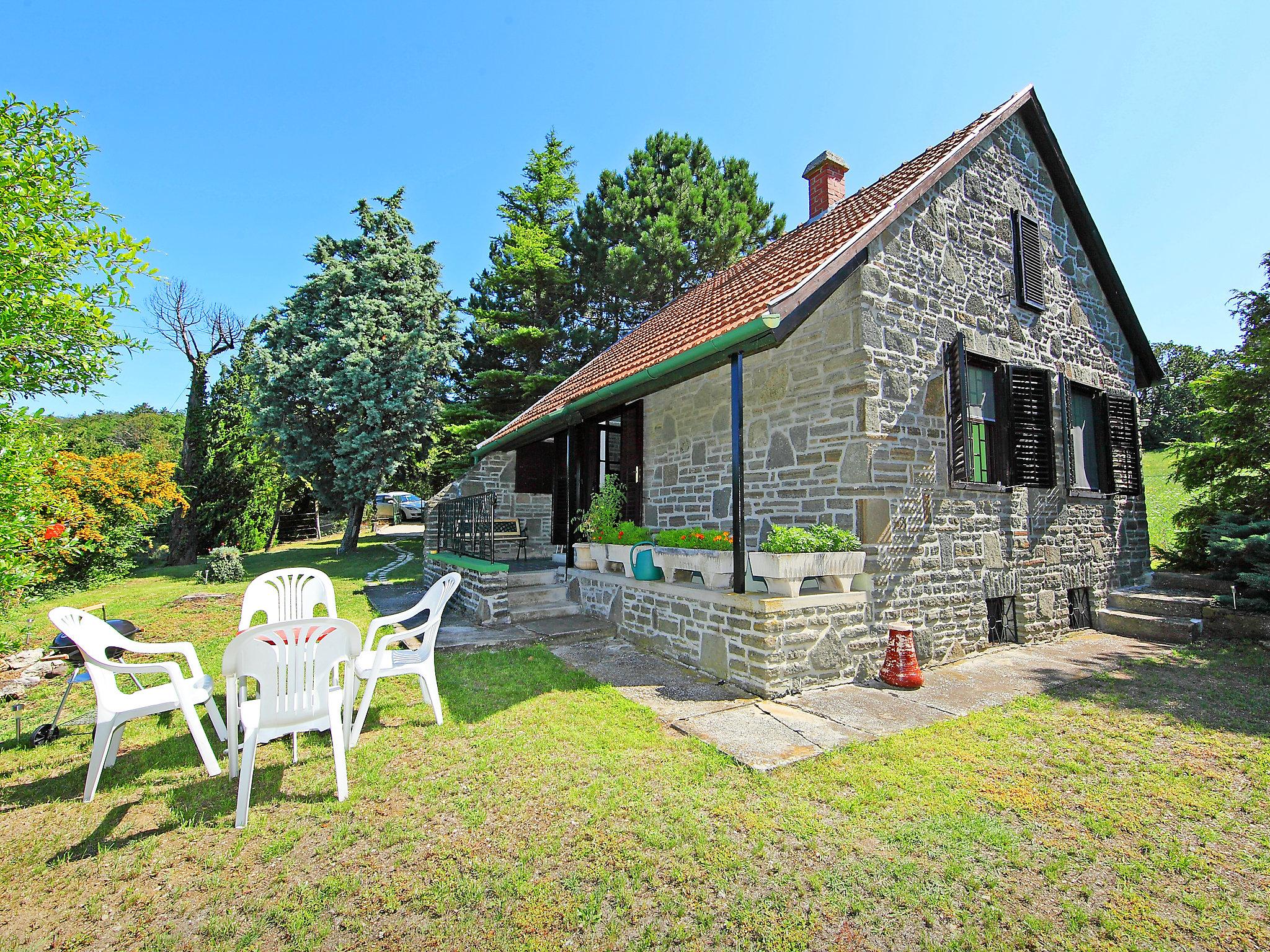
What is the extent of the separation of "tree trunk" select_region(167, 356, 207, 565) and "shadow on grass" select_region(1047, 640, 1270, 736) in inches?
848

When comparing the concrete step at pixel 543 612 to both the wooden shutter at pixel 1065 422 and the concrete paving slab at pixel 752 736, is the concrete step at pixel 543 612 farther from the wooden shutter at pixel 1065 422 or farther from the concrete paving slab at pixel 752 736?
the wooden shutter at pixel 1065 422

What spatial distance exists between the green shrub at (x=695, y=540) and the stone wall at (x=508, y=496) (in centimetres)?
616

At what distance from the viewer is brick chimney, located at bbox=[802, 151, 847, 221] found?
9.59 metres

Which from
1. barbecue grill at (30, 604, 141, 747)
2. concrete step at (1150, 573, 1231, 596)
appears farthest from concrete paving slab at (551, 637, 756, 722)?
concrete step at (1150, 573, 1231, 596)

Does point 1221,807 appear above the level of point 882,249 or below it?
below

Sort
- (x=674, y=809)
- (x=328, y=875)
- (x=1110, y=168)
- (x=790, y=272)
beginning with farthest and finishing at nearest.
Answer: (x=1110, y=168), (x=790, y=272), (x=674, y=809), (x=328, y=875)

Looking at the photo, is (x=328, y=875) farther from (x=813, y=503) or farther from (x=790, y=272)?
(x=790, y=272)

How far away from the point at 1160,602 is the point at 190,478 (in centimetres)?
2339

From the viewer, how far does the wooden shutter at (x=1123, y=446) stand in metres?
8.37

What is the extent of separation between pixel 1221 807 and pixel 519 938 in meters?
3.91

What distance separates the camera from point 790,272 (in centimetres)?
570

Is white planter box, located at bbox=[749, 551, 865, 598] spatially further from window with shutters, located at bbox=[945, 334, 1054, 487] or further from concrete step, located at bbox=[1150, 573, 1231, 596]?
concrete step, located at bbox=[1150, 573, 1231, 596]

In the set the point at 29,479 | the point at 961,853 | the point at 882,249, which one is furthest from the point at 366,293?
the point at 961,853

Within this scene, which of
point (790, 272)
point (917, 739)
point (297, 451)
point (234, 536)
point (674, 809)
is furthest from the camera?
point (234, 536)
